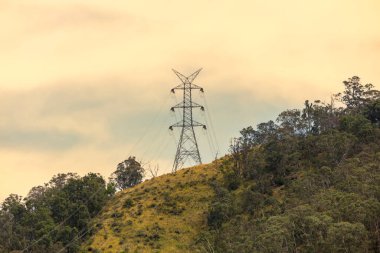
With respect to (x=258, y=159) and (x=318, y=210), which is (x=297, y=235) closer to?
(x=318, y=210)

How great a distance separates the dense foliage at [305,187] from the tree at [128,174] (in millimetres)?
44205

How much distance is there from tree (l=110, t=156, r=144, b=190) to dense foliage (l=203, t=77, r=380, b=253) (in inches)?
1740

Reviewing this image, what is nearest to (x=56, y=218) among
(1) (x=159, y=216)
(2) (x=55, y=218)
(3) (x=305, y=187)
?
(2) (x=55, y=218)

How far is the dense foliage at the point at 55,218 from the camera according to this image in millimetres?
117625

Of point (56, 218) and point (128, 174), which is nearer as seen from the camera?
point (56, 218)

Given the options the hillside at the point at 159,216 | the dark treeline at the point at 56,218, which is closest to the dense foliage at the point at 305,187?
the hillside at the point at 159,216

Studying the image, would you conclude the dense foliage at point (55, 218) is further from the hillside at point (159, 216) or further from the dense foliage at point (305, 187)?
the dense foliage at point (305, 187)

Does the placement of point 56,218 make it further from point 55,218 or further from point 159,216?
point 159,216

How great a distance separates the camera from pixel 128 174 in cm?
17562

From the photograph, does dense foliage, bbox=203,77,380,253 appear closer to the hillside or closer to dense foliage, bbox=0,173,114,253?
the hillside

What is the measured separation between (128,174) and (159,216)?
56.0 metres

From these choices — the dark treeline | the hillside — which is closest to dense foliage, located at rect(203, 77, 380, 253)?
the hillside

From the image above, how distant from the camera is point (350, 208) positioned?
70062 millimetres

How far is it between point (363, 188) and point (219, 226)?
1419 inches
